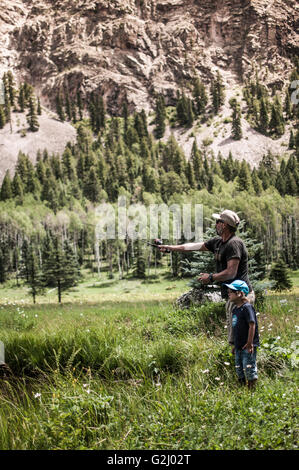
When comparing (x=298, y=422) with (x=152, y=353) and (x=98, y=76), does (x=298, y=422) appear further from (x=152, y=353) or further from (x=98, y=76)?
(x=98, y=76)

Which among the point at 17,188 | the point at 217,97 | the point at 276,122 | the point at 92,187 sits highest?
the point at 217,97

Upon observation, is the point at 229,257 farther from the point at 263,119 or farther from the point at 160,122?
the point at 160,122

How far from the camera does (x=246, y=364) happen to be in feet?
12.9

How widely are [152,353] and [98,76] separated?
219 metres

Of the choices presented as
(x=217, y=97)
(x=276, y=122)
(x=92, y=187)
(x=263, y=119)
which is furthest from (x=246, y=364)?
(x=217, y=97)

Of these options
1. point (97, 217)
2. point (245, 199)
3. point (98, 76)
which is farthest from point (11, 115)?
point (245, 199)

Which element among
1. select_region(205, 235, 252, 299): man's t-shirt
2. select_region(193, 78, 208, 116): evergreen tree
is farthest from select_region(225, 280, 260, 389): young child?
select_region(193, 78, 208, 116): evergreen tree

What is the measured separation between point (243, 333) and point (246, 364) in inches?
14.6

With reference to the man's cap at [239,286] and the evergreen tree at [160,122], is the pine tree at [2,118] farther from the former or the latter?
the man's cap at [239,286]

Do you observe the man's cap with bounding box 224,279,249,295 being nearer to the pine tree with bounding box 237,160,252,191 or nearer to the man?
the man

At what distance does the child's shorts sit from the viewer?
3.89 meters

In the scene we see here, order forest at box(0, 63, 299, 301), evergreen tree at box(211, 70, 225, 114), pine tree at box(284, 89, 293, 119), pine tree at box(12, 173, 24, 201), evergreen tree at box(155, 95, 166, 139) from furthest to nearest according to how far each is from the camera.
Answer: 1. evergreen tree at box(211, 70, 225, 114)
2. evergreen tree at box(155, 95, 166, 139)
3. pine tree at box(284, 89, 293, 119)
4. pine tree at box(12, 173, 24, 201)
5. forest at box(0, 63, 299, 301)

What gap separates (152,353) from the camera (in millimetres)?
5219

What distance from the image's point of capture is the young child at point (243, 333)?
3904 mm
